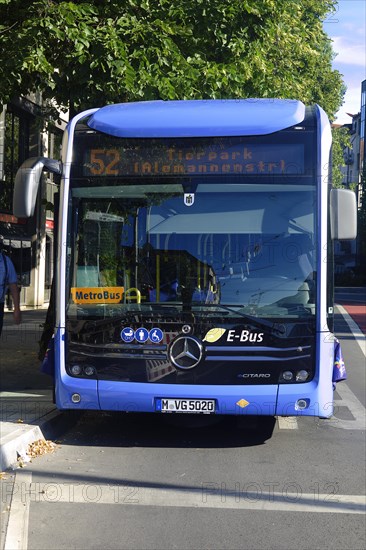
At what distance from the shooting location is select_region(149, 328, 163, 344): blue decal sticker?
7.32 metres

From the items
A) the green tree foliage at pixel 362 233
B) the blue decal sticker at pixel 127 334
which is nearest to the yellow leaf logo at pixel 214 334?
the blue decal sticker at pixel 127 334

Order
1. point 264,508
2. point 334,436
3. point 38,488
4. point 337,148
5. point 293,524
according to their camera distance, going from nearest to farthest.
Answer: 1. point 293,524
2. point 264,508
3. point 38,488
4. point 334,436
5. point 337,148

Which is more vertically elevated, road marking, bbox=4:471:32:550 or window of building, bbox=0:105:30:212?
window of building, bbox=0:105:30:212

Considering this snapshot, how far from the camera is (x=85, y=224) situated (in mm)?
7555

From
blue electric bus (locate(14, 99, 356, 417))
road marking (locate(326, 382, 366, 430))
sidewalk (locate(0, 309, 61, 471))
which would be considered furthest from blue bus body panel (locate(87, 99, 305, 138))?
road marking (locate(326, 382, 366, 430))

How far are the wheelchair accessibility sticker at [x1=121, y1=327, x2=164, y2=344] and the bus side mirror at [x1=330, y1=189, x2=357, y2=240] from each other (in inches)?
75.5

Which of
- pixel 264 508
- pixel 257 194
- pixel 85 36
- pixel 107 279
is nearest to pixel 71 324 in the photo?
pixel 107 279

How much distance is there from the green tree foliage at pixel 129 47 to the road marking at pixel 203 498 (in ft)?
18.9

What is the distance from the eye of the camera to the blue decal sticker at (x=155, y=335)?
7.32 metres

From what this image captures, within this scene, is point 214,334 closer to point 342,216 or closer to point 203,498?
point 342,216

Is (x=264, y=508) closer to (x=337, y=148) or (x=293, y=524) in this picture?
(x=293, y=524)

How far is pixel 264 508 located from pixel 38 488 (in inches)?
69.7

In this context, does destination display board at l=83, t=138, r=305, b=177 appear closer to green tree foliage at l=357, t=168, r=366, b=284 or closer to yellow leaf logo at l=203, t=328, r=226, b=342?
yellow leaf logo at l=203, t=328, r=226, b=342

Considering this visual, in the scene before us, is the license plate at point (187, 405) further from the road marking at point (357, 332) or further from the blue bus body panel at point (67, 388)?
the road marking at point (357, 332)
